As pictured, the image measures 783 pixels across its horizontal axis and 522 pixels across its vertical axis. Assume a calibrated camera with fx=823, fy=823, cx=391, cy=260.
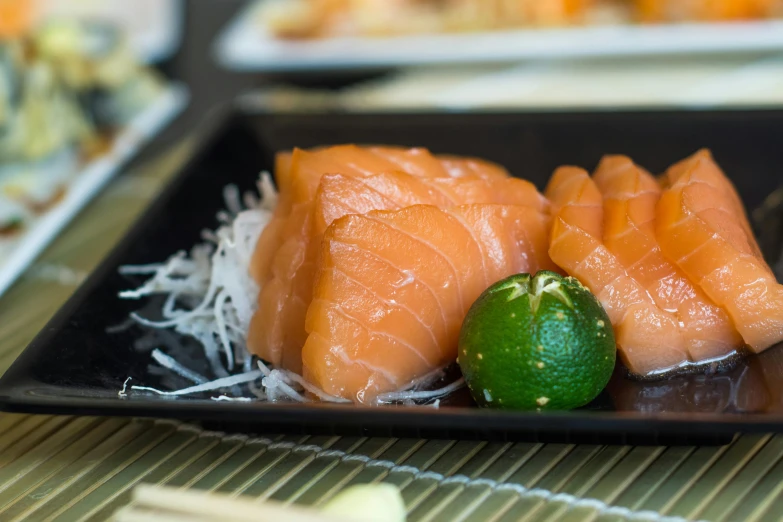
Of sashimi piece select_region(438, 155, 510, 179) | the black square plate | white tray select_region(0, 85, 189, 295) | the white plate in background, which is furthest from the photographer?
the white plate in background

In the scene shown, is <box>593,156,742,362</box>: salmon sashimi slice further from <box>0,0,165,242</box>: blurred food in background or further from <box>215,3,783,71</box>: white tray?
<box>0,0,165,242</box>: blurred food in background

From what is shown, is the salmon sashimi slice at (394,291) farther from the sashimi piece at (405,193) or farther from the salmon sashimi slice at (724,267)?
the salmon sashimi slice at (724,267)

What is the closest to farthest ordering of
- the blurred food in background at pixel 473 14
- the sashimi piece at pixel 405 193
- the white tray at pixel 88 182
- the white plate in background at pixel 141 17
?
1. the sashimi piece at pixel 405 193
2. the white tray at pixel 88 182
3. the blurred food in background at pixel 473 14
4. the white plate in background at pixel 141 17

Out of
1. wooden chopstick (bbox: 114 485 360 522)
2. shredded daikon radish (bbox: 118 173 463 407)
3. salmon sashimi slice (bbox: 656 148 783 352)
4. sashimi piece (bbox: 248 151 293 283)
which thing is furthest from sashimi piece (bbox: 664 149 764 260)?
wooden chopstick (bbox: 114 485 360 522)

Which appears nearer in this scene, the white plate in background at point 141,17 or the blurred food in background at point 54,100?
the blurred food in background at point 54,100

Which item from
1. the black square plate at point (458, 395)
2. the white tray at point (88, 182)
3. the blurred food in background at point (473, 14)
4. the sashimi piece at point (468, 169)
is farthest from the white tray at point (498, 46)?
the sashimi piece at point (468, 169)

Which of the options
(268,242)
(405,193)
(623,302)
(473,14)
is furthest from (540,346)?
(473,14)

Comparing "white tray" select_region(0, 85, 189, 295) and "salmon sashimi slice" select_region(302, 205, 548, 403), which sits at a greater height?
"white tray" select_region(0, 85, 189, 295)
